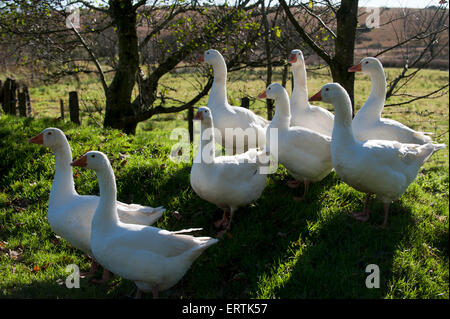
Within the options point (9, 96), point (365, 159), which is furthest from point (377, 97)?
point (9, 96)

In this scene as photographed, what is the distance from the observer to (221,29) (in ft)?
27.3

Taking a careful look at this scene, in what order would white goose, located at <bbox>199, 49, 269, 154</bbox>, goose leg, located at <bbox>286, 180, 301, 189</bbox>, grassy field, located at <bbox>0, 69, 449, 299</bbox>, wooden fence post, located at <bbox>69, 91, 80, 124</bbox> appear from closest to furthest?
grassy field, located at <bbox>0, 69, 449, 299</bbox>, goose leg, located at <bbox>286, 180, 301, 189</bbox>, white goose, located at <bbox>199, 49, 269, 154</bbox>, wooden fence post, located at <bbox>69, 91, 80, 124</bbox>

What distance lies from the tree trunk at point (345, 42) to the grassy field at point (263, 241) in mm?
1619

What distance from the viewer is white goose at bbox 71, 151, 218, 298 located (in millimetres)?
3750

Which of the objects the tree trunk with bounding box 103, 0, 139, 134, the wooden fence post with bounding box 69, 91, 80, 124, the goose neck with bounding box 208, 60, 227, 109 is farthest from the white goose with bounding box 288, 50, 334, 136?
the wooden fence post with bounding box 69, 91, 80, 124

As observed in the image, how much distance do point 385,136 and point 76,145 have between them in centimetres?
554

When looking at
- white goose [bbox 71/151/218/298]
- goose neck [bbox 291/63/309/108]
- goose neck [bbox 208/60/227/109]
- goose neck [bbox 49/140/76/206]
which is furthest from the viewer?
goose neck [bbox 208/60/227/109]

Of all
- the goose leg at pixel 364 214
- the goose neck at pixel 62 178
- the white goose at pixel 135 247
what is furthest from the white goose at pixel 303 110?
the goose neck at pixel 62 178

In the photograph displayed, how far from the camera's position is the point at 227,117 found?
6.78 metres

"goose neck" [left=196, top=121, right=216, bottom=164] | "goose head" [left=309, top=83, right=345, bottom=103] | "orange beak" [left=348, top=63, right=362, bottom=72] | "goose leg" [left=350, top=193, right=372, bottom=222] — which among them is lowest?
"goose leg" [left=350, top=193, right=372, bottom=222]

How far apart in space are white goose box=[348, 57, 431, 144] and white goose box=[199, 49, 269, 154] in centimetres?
167

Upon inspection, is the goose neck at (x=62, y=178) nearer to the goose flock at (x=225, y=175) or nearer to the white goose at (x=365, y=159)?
the goose flock at (x=225, y=175)

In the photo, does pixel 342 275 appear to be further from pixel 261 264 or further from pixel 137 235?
pixel 137 235

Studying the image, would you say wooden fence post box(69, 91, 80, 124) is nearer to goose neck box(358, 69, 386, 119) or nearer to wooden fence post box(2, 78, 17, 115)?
wooden fence post box(2, 78, 17, 115)
